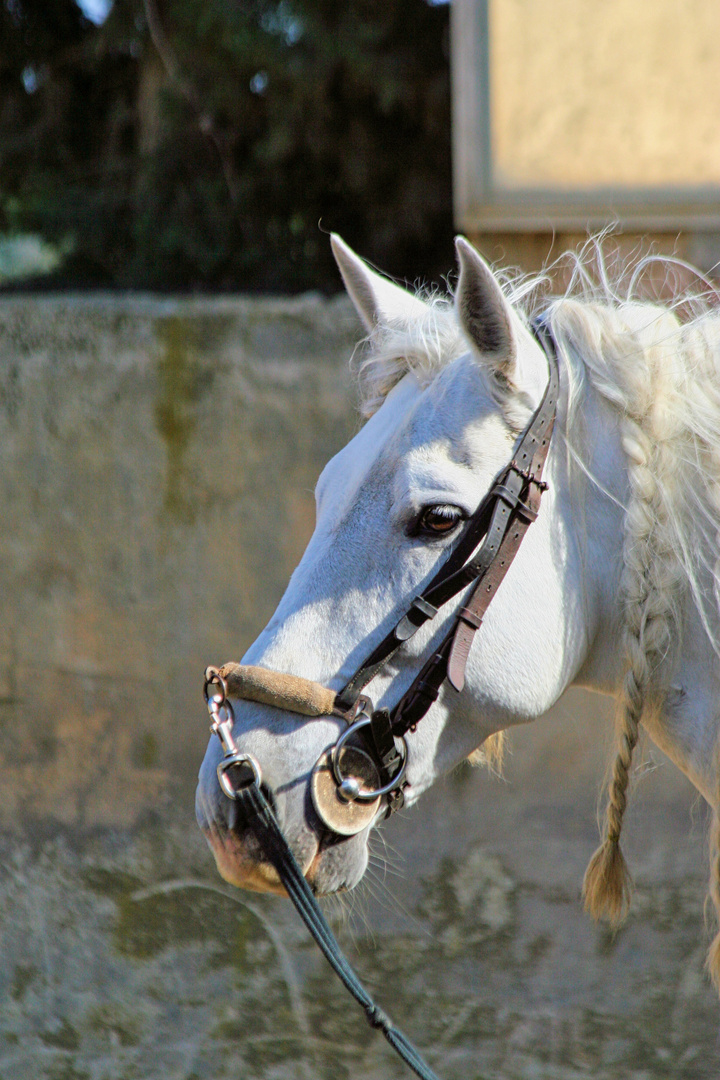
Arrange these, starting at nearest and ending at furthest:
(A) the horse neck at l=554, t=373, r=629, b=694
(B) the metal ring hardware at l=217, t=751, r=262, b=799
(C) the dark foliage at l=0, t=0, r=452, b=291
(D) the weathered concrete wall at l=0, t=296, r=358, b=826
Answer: (B) the metal ring hardware at l=217, t=751, r=262, b=799, (A) the horse neck at l=554, t=373, r=629, b=694, (D) the weathered concrete wall at l=0, t=296, r=358, b=826, (C) the dark foliage at l=0, t=0, r=452, b=291

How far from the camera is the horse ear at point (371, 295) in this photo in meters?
1.45

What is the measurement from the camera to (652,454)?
1229 millimetres

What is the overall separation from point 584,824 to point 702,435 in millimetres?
1593

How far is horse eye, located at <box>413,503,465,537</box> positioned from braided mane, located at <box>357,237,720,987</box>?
0.21 m

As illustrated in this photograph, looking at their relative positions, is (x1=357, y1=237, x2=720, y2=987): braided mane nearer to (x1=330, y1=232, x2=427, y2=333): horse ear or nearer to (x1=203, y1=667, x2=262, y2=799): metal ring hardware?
(x1=330, y1=232, x2=427, y2=333): horse ear

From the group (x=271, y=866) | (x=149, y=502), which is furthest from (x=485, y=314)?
(x=149, y=502)

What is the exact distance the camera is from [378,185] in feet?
14.7

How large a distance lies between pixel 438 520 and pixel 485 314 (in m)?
0.28

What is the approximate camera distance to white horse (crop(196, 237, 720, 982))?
1.17 m

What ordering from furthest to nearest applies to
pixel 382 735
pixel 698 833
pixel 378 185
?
pixel 378 185, pixel 698 833, pixel 382 735

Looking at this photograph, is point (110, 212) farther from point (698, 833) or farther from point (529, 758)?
point (698, 833)

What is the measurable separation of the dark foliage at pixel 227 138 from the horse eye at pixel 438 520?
3.47m

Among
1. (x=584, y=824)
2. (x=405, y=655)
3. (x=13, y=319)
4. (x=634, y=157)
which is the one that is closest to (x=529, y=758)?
(x=584, y=824)

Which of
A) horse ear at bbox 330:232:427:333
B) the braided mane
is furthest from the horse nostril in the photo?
horse ear at bbox 330:232:427:333
